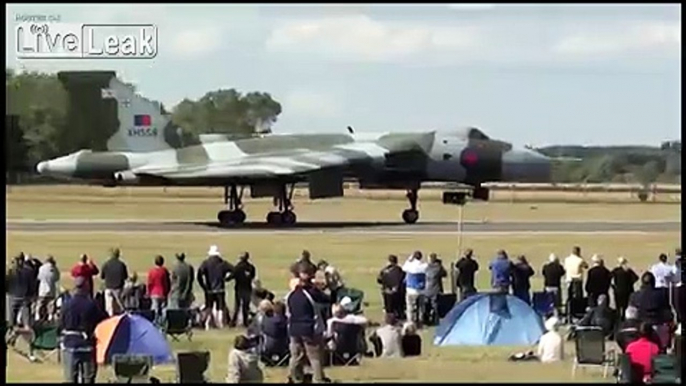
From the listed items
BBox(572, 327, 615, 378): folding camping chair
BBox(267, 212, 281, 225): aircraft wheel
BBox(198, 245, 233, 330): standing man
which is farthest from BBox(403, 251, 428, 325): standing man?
BBox(267, 212, 281, 225): aircraft wheel

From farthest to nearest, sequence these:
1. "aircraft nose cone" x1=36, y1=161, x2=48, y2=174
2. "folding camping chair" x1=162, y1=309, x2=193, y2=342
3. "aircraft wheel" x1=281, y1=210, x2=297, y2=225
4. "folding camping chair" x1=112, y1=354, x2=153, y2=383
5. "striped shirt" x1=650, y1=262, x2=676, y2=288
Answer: "aircraft nose cone" x1=36, y1=161, x2=48, y2=174 → "aircraft wheel" x1=281, y1=210, x2=297, y2=225 → "striped shirt" x1=650, y1=262, x2=676, y2=288 → "folding camping chair" x1=162, y1=309, x2=193, y2=342 → "folding camping chair" x1=112, y1=354, x2=153, y2=383

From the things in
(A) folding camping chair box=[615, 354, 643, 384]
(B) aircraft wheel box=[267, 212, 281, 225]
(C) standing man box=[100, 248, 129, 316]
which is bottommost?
(A) folding camping chair box=[615, 354, 643, 384]

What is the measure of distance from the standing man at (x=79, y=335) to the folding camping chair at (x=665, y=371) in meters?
6.68

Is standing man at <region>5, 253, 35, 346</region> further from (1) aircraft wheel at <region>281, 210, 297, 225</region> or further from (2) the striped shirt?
(1) aircraft wheel at <region>281, 210, 297, 225</region>

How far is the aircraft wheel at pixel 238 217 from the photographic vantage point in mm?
48438

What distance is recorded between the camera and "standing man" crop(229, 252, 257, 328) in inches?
885

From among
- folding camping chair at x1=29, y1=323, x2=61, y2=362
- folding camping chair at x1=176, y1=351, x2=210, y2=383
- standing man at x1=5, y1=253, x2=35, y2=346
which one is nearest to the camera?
folding camping chair at x1=176, y1=351, x2=210, y2=383

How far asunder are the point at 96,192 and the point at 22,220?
14.9 m

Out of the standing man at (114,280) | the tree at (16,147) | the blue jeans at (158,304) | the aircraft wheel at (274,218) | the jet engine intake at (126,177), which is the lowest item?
the blue jeans at (158,304)

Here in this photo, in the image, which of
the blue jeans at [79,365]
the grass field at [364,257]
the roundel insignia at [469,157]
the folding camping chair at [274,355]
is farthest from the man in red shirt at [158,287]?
the roundel insignia at [469,157]

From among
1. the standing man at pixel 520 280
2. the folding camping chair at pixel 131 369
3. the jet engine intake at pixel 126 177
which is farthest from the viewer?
the jet engine intake at pixel 126 177

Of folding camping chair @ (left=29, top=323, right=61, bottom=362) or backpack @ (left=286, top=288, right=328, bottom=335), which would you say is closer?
backpack @ (left=286, top=288, right=328, bottom=335)

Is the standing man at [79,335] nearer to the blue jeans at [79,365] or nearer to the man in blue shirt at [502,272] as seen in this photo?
the blue jeans at [79,365]

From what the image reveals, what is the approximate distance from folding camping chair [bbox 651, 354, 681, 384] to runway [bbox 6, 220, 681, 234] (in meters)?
27.9
